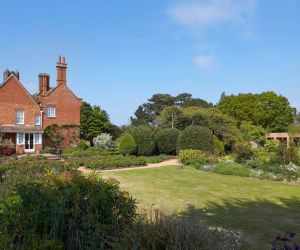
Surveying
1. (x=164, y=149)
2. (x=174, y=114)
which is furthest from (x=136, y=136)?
(x=174, y=114)

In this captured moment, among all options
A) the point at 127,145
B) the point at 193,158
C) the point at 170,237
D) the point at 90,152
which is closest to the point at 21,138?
the point at 90,152

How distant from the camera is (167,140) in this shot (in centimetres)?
2834

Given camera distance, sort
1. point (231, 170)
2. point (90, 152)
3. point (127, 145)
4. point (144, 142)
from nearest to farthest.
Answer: point (231, 170) → point (127, 145) → point (144, 142) → point (90, 152)

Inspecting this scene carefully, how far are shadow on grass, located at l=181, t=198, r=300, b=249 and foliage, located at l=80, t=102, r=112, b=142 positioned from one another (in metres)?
32.2

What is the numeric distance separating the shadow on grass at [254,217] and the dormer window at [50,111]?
2886cm

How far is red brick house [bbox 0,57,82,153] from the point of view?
32.5 m

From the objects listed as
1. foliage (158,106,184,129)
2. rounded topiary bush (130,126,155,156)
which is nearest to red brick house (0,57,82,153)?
foliage (158,106,184,129)

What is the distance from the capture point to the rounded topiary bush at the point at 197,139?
25484 millimetres

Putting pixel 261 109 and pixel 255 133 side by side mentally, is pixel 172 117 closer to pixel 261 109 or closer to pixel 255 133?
pixel 255 133

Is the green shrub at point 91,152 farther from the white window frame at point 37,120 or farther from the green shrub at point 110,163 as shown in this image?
the green shrub at point 110,163

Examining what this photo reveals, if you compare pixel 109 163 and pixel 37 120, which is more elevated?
pixel 37 120

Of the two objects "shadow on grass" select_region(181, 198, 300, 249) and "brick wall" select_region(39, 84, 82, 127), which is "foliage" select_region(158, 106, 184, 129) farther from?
"shadow on grass" select_region(181, 198, 300, 249)

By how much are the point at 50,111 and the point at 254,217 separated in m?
30.9

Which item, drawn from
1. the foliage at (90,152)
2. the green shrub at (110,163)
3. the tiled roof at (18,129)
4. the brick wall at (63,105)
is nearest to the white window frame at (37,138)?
the tiled roof at (18,129)
